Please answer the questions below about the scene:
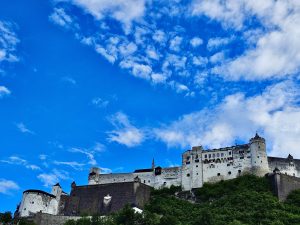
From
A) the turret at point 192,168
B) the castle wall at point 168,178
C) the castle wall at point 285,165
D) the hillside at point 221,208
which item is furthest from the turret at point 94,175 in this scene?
the castle wall at point 285,165

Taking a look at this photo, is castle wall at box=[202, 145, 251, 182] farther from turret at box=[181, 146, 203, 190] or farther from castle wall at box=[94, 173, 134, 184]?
castle wall at box=[94, 173, 134, 184]

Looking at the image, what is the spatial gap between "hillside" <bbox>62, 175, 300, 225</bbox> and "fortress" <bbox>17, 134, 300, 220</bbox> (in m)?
2.19

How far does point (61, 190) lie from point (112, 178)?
9.44 meters

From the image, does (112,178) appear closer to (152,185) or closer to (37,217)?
(152,185)

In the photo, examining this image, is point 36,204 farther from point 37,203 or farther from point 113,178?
point 113,178

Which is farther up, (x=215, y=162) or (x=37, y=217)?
(x=215, y=162)

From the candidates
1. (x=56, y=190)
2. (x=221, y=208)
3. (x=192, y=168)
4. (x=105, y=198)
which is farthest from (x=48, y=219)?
(x=192, y=168)

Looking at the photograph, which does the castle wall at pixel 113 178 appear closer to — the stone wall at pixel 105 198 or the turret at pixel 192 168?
the stone wall at pixel 105 198

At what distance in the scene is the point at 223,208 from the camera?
57906mm

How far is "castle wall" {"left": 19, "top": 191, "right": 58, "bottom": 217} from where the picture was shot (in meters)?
67.1

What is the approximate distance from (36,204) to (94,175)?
13875mm

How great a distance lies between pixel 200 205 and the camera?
206 ft

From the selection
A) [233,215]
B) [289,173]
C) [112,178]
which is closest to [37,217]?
[112,178]

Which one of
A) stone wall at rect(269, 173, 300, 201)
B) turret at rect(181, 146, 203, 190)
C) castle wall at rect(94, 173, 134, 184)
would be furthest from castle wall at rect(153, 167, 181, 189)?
stone wall at rect(269, 173, 300, 201)
